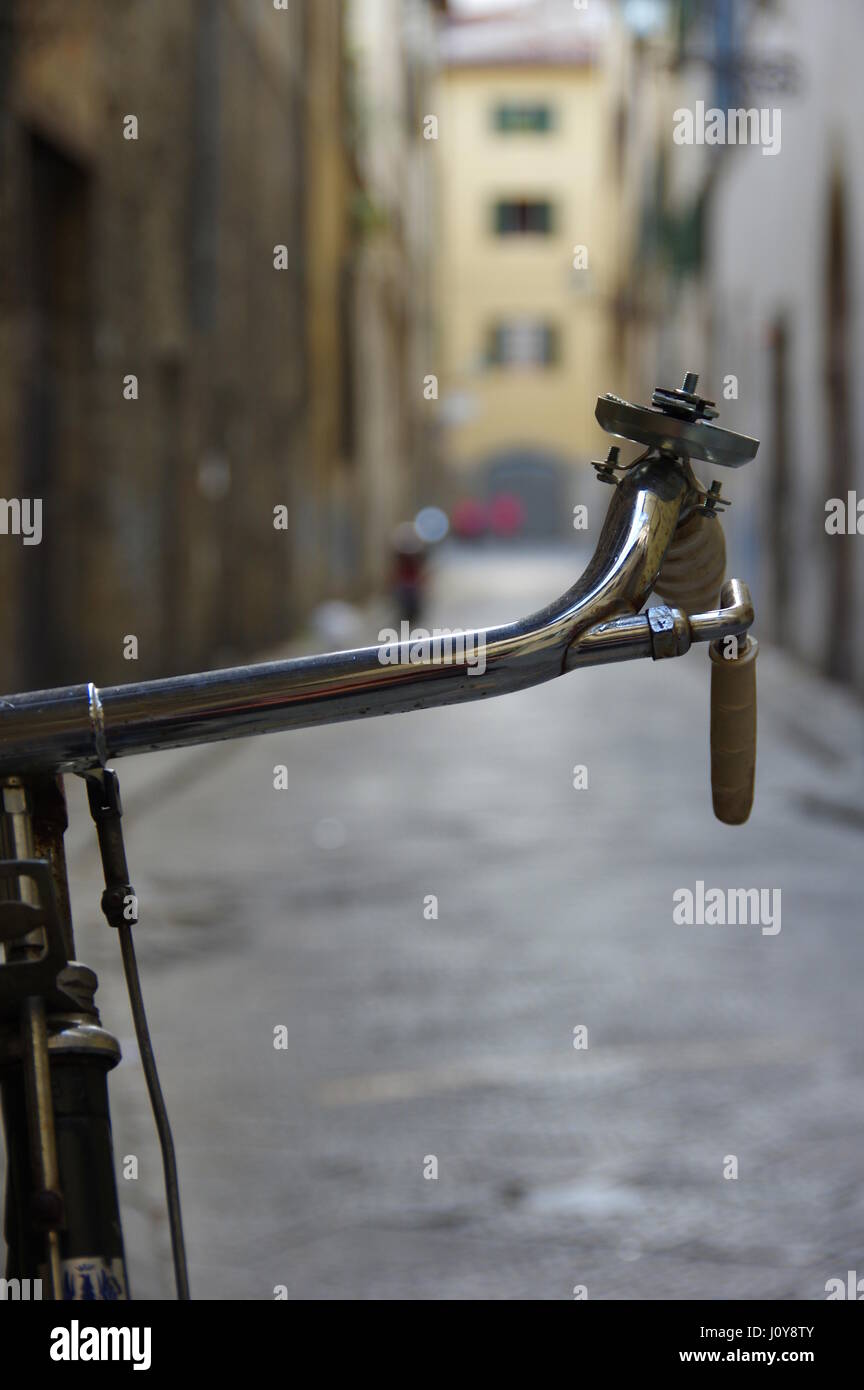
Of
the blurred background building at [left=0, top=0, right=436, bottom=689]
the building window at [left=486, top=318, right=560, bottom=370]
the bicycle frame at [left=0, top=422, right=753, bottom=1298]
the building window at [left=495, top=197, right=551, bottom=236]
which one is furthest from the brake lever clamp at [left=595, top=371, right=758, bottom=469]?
the building window at [left=495, top=197, right=551, bottom=236]

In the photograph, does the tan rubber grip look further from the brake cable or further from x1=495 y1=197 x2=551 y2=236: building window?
x1=495 y1=197 x2=551 y2=236: building window

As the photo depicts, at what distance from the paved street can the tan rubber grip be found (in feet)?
7.71

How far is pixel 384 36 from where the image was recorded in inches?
1315

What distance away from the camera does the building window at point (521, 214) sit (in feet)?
198

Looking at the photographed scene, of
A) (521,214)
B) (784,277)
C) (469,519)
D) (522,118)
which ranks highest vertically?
(522,118)

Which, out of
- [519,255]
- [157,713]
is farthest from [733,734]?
[519,255]

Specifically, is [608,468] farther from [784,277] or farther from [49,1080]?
[784,277]

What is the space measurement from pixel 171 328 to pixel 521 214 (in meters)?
46.8

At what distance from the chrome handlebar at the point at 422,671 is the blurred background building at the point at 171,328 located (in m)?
9.31

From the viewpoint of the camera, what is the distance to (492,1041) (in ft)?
17.7

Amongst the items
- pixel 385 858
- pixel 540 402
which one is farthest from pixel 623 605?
pixel 540 402

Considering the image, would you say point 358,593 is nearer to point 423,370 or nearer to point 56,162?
point 56,162

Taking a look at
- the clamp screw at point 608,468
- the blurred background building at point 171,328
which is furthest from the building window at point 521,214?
the clamp screw at point 608,468

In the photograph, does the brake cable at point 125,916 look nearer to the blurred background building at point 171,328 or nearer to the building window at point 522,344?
the blurred background building at point 171,328
